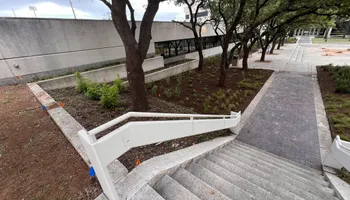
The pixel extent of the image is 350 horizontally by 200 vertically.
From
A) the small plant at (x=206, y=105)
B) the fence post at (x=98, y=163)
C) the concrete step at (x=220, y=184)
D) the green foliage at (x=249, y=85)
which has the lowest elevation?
the green foliage at (x=249, y=85)

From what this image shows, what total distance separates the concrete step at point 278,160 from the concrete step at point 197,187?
2.21 meters

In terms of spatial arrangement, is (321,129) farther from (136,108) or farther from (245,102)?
(136,108)

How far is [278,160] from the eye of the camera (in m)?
3.23

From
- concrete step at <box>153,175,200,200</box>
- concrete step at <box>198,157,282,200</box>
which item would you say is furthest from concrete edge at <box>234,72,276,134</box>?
concrete step at <box>153,175,200,200</box>

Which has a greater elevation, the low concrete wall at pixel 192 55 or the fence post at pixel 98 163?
the fence post at pixel 98 163

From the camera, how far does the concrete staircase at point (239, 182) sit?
55.9 inches

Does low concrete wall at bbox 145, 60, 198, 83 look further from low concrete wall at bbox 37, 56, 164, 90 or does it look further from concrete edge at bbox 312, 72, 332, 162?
concrete edge at bbox 312, 72, 332, 162

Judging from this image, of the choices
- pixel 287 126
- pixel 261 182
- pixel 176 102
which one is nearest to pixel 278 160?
pixel 261 182

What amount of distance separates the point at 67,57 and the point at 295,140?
872 cm

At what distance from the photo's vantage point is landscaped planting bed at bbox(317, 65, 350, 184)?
3.90m

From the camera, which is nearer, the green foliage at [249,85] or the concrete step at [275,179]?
the concrete step at [275,179]

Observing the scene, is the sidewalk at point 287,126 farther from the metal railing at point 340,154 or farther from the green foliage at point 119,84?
the green foliage at point 119,84

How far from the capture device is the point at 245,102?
19.5 feet

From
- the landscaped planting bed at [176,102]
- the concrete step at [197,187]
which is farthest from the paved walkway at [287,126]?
the concrete step at [197,187]
